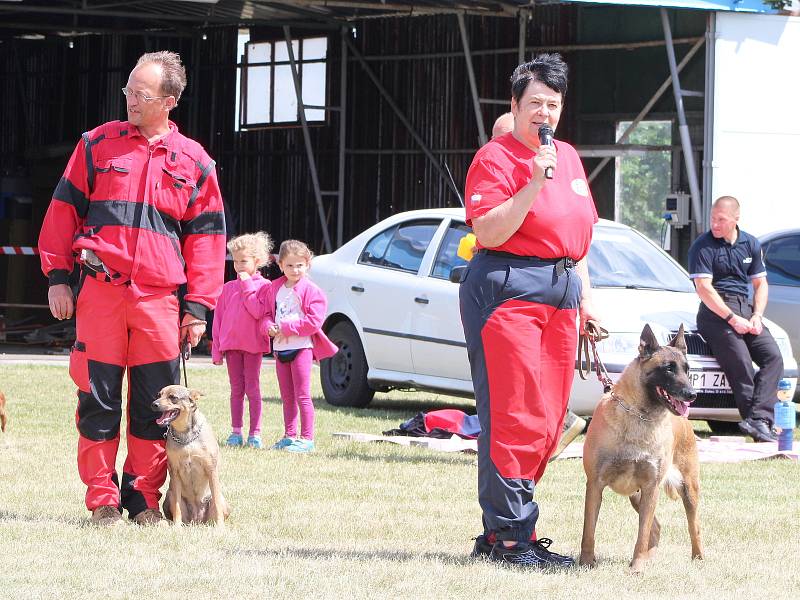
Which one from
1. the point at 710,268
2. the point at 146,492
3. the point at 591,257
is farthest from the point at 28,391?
the point at 146,492

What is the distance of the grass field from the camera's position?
5.18 m

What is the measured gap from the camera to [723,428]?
11836 mm

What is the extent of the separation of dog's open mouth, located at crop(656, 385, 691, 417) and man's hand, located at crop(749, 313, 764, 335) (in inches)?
206

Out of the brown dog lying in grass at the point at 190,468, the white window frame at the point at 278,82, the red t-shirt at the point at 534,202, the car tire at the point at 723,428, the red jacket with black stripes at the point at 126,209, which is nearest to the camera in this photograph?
the red t-shirt at the point at 534,202

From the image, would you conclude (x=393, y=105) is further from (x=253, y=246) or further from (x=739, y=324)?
(x=253, y=246)

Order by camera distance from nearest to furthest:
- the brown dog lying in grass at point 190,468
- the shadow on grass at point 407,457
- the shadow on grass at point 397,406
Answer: the brown dog lying in grass at point 190,468
the shadow on grass at point 407,457
the shadow on grass at point 397,406

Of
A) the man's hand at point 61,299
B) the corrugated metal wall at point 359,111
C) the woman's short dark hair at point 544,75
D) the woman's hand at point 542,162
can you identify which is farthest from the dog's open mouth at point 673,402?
the corrugated metal wall at point 359,111

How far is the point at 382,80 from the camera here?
24.9 m

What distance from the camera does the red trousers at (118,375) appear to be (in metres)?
6.19

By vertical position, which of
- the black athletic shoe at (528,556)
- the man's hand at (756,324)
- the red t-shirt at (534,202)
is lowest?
the black athletic shoe at (528,556)

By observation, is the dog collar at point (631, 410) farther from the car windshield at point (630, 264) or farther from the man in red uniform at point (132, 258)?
the car windshield at point (630, 264)

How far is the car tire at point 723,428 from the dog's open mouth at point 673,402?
6227mm

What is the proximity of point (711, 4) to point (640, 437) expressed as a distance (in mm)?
13431

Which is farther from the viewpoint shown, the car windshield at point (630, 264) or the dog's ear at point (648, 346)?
the car windshield at point (630, 264)
